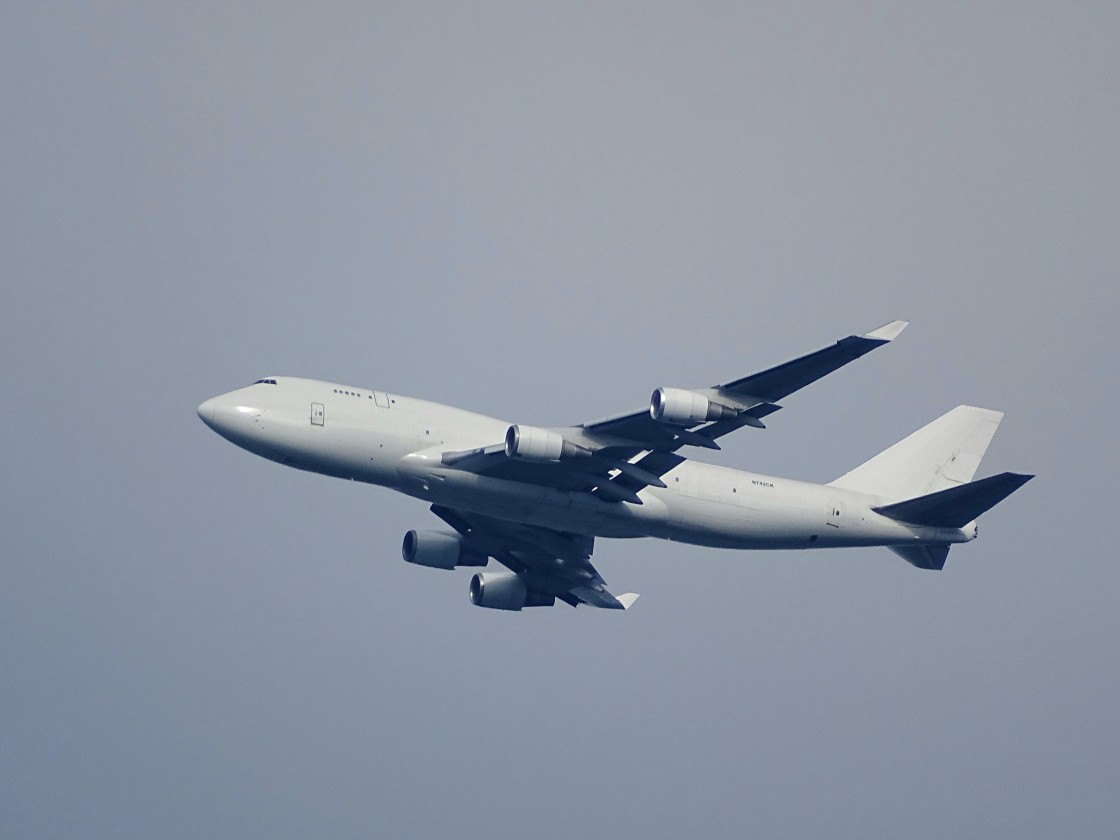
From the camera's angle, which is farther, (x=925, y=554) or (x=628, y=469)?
(x=925, y=554)

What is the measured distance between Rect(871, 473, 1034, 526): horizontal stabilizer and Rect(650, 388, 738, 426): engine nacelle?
407 inches

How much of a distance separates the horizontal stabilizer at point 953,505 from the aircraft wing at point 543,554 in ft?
35.5

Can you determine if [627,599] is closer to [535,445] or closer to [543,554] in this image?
[543,554]

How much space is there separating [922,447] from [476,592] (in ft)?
56.4

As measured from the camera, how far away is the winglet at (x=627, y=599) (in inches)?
2239

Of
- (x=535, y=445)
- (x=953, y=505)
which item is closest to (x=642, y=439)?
(x=535, y=445)

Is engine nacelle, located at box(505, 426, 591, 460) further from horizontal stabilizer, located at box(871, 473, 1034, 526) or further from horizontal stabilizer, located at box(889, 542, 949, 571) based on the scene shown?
horizontal stabilizer, located at box(889, 542, 949, 571)

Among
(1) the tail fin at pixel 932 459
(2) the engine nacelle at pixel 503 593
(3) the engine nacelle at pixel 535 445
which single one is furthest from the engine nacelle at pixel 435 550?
(1) the tail fin at pixel 932 459

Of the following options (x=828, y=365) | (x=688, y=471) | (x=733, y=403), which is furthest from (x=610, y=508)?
(x=828, y=365)

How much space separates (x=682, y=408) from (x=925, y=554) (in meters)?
13.8

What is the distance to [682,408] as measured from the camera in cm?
4372

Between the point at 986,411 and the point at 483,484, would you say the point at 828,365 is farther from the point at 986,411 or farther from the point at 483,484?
the point at 986,411

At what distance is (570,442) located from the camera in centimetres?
4581

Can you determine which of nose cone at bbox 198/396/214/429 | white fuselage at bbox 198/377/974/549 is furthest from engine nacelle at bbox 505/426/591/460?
nose cone at bbox 198/396/214/429
